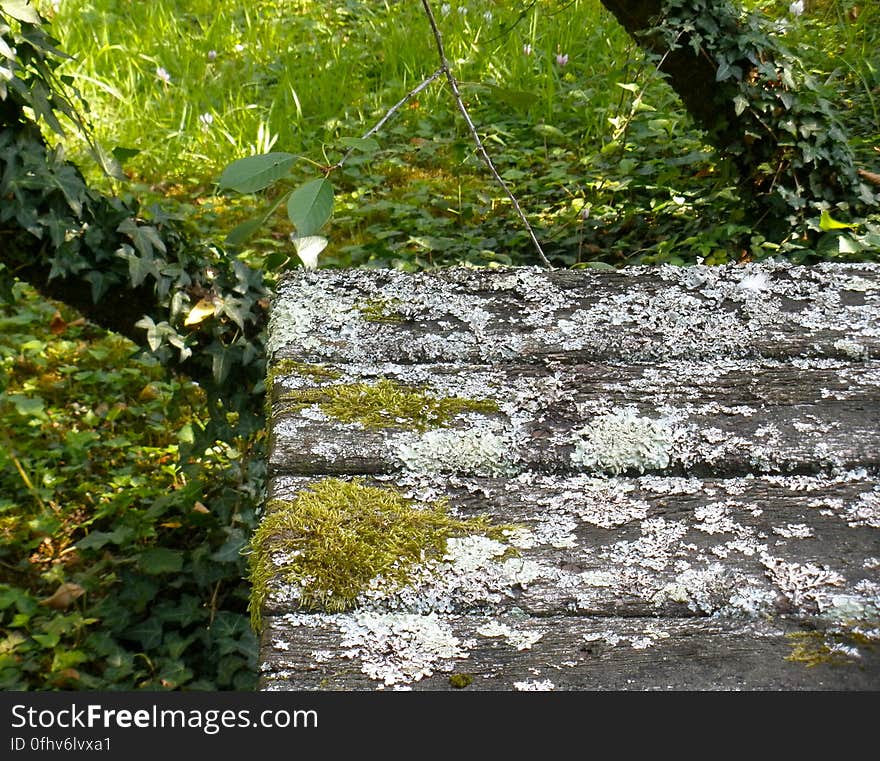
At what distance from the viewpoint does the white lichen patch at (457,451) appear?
1.14m

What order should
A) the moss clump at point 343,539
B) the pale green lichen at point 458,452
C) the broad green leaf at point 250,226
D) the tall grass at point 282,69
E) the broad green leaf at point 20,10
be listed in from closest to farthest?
the moss clump at point 343,539 < the pale green lichen at point 458,452 < the broad green leaf at point 250,226 < the broad green leaf at point 20,10 < the tall grass at point 282,69

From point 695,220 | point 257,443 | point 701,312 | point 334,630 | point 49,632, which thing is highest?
point 701,312

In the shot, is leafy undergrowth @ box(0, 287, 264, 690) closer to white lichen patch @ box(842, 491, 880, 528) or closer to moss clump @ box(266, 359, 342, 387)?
moss clump @ box(266, 359, 342, 387)

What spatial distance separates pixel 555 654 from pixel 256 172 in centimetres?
71

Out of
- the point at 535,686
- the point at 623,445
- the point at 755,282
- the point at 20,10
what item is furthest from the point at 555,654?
the point at 20,10

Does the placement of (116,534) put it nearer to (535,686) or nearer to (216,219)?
(216,219)

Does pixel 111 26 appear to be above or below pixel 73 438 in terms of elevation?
above

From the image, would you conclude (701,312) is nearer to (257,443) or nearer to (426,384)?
(426,384)

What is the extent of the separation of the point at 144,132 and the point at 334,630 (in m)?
4.96

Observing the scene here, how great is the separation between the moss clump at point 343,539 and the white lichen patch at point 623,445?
18 centimetres


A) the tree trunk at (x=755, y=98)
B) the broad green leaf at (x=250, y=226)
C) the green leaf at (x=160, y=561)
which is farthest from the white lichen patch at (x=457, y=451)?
the tree trunk at (x=755, y=98)

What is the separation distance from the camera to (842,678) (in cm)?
84

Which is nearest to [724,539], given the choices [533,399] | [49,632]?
[533,399]

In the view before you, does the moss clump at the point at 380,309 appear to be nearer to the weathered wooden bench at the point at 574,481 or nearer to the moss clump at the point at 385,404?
the weathered wooden bench at the point at 574,481
